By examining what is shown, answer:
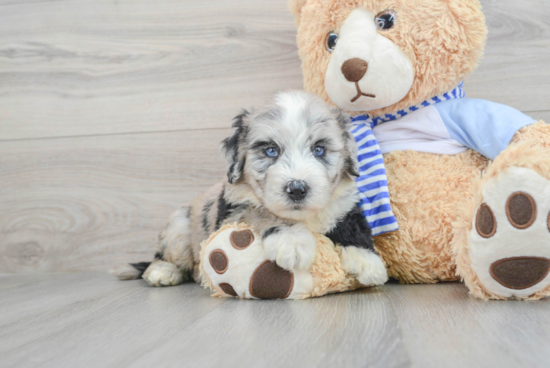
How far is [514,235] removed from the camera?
1201 millimetres

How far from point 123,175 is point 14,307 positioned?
101 centimetres

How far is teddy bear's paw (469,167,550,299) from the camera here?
3.89 ft

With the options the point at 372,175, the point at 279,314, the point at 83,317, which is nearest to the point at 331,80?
the point at 372,175

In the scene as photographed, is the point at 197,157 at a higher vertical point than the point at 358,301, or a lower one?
higher

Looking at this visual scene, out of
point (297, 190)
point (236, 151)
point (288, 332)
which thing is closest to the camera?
point (288, 332)

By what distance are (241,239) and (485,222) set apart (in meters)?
0.71

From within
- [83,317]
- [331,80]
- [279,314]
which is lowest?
[83,317]

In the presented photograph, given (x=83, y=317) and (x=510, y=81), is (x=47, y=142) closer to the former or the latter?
(x=83, y=317)

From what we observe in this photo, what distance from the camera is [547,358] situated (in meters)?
0.87

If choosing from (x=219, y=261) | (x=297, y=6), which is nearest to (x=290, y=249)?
(x=219, y=261)

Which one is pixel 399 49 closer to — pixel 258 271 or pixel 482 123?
pixel 482 123

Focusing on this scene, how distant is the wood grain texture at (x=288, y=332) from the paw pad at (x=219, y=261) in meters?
0.11

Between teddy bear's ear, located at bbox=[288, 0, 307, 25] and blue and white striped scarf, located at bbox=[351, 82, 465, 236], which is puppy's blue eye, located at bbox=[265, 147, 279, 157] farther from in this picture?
teddy bear's ear, located at bbox=[288, 0, 307, 25]

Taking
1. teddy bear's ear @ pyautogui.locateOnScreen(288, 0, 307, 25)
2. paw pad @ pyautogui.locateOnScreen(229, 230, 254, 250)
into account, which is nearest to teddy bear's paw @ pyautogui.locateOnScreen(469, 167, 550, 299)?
paw pad @ pyautogui.locateOnScreen(229, 230, 254, 250)
